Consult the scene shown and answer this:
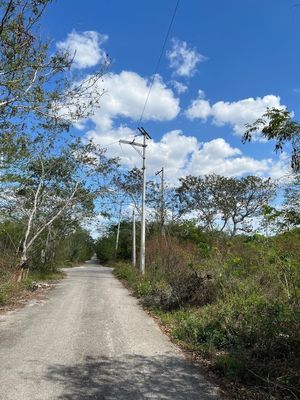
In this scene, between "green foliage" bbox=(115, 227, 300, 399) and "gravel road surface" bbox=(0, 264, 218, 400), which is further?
"green foliage" bbox=(115, 227, 300, 399)

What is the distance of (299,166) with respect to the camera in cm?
473

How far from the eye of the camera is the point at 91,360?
25.8 feet

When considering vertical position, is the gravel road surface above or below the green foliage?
below

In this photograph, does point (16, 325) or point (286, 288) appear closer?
point (286, 288)

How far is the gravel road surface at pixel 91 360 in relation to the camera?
616cm

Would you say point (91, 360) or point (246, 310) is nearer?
point (91, 360)

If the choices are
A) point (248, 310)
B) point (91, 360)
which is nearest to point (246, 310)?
point (248, 310)

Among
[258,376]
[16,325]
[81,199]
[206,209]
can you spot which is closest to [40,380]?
[258,376]

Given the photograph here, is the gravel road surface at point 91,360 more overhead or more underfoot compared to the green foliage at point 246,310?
more underfoot

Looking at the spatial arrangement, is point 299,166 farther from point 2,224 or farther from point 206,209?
point 206,209

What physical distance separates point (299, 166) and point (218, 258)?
9.05m

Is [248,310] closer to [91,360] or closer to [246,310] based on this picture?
[246,310]

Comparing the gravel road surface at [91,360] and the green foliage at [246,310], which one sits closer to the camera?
the gravel road surface at [91,360]

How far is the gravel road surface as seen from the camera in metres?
6.16
